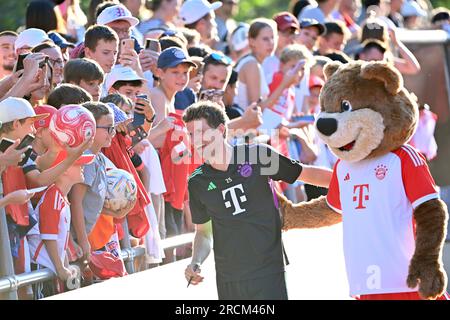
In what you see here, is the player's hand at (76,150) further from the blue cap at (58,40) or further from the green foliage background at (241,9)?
the green foliage background at (241,9)

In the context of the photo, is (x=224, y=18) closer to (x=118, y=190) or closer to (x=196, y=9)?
(x=196, y=9)

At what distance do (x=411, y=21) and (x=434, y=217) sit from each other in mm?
12176

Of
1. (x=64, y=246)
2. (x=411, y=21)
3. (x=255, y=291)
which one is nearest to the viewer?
(x=255, y=291)

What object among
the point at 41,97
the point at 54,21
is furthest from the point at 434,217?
the point at 54,21

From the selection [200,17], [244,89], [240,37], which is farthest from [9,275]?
[240,37]

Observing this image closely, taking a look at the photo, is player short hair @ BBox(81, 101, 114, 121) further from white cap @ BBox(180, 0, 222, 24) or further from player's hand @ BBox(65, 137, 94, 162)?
white cap @ BBox(180, 0, 222, 24)

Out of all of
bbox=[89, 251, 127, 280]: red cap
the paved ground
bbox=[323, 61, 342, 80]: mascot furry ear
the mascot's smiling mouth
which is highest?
bbox=[323, 61, 342, 80]: mascot furry ear

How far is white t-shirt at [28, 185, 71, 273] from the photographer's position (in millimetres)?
7473

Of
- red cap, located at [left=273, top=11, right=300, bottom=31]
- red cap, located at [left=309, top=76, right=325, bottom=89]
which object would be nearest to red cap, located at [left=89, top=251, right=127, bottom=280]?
red cap, located at [left=309, top=76, right=325, bottom=89]

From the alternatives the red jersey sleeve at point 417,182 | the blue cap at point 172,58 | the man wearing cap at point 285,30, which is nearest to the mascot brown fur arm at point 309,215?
the red jersey sleeve at point 417,182

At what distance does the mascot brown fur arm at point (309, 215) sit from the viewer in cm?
698

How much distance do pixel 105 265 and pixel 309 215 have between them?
1.73m

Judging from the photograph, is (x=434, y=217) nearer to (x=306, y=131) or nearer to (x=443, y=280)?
(x=443, y=280)
